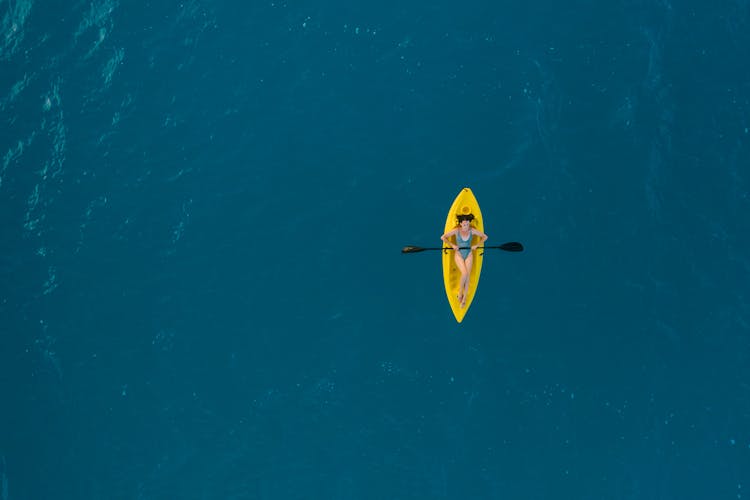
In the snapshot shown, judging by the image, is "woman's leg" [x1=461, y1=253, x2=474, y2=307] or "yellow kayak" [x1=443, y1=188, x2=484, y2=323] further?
"yellow kayak" [x1=443, y1=188, x2=484, y2=323]

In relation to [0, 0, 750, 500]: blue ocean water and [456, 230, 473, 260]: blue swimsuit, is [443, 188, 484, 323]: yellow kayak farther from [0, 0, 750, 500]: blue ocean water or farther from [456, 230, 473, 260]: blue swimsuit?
[0, 0, 750, 500]: blue ocean water

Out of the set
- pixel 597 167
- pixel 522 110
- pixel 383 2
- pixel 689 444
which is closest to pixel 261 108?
pixel 383 2

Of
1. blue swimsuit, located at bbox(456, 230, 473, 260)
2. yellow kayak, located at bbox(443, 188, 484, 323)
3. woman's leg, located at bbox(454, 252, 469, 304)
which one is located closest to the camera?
woman's leg, located at bbox(454, 252, 469, 304)

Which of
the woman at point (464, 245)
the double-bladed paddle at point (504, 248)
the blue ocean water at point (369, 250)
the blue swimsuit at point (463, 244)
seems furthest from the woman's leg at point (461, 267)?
the blue ocean water at point (369, 250)

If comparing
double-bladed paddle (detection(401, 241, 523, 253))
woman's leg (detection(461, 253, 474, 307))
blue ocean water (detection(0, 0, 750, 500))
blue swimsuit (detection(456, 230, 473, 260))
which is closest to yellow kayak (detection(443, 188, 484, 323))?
woman's leg (detection(461, 253, 474, 307))

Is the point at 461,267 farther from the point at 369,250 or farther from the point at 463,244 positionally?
the point at 369,250

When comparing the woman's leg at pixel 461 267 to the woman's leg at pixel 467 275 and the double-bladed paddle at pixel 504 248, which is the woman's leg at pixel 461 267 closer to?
the woman's leg at pixel 467 275

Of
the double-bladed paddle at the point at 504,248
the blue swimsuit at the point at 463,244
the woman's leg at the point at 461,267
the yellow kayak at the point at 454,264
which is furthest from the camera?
the yellow kayak at the point at 454,264

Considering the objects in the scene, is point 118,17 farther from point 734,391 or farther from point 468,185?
point 734,391
